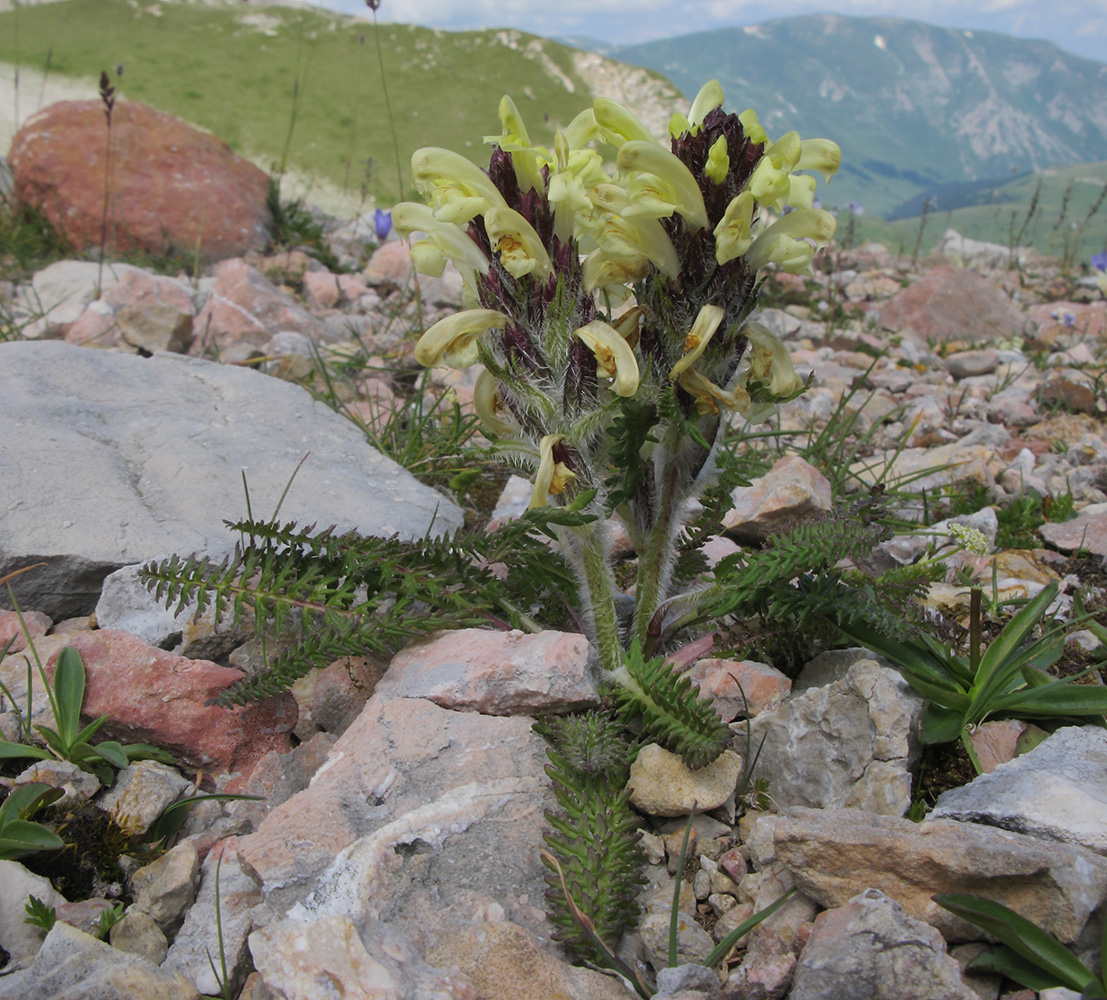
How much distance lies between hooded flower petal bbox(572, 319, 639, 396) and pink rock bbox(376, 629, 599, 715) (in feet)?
2.36

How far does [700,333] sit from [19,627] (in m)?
2.25

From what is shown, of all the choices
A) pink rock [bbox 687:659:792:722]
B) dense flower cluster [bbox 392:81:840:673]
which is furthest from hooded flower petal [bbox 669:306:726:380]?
pink rock [bbox 687:659:792:722]

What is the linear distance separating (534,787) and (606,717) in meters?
0.28

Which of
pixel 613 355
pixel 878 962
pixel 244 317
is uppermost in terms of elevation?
pixel 613 355

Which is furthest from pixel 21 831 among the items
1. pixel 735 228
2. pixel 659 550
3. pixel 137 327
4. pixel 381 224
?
pixel 381 224

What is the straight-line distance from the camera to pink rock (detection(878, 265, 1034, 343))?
25.0 ft

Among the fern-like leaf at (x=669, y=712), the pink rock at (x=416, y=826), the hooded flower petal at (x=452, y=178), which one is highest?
the hooded flower petal at (x=452, y=178)

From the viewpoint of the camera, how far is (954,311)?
7.75 meters

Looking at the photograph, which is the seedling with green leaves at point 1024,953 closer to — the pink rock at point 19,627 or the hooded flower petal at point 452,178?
the hooded flower petal at point 452,178

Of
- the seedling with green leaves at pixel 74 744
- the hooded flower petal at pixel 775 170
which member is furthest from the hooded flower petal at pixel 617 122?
the seedling with green leaves at pixel 74 744

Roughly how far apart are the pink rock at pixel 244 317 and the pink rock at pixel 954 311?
5.67 metres

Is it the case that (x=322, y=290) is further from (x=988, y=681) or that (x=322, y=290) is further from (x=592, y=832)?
(x=988, y=681)

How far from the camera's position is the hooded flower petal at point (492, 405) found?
7.72 feet

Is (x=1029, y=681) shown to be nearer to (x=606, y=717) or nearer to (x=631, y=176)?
(x=606, y=717)
